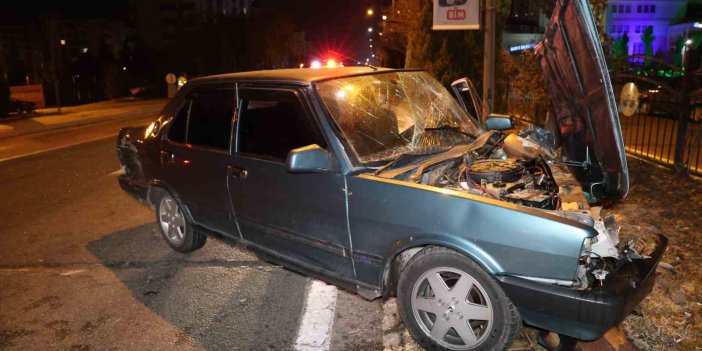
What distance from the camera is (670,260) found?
14.8 ft

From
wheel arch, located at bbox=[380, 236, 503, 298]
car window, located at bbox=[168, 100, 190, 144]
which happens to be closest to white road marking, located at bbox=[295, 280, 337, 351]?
wheel arch, located at bbox=[380, 236, 503, 298]

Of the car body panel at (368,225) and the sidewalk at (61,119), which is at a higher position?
the car body panel at (368,225)

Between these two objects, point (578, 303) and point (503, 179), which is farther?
point (503, 179)

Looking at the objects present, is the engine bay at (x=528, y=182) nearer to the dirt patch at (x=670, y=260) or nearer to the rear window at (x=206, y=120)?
the dirt patch at (x=670, y=260)

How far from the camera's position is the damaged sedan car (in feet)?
9.34

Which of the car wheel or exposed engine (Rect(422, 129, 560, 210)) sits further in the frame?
the car wheel

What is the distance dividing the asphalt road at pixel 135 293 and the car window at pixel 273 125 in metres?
1.19

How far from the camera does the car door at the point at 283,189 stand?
11.7 feet

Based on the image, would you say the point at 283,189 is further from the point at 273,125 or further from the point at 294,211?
the point at 273,125

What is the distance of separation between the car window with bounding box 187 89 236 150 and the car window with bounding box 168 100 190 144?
8 cm

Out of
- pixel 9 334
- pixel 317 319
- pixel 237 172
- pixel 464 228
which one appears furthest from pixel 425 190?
pixel 9 334

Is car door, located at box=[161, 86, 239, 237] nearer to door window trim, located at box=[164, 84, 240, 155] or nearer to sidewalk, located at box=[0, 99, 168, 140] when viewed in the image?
door window trim, located at box=[164, 84, 240, 155]

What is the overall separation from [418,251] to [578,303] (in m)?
0.93

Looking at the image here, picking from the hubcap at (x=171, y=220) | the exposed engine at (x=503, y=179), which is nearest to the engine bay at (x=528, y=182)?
the exposed engine at (x=503, y=179)
